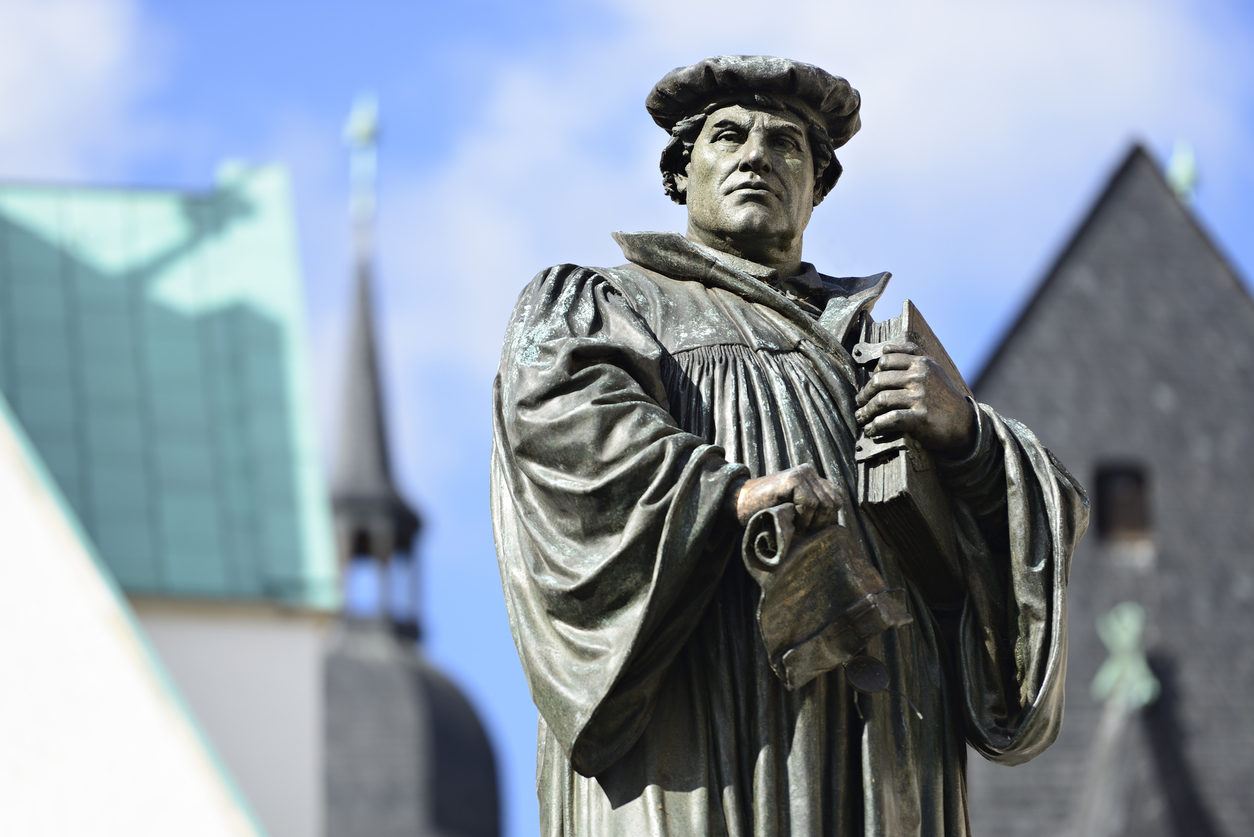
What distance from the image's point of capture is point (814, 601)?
6.57 metres


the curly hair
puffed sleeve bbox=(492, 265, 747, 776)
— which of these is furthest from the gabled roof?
puffed sleeve bbox=(492, 265, 747, 776)

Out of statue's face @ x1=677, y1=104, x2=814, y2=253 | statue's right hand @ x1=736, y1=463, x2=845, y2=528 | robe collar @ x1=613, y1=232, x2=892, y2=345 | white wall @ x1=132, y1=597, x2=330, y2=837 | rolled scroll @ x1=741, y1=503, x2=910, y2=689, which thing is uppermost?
white wall @ x1=132, y1=597, x2=330, y2=837

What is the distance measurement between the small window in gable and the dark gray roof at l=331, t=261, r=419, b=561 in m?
46.4

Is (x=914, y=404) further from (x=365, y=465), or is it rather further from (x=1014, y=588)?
(x=365, y=465)

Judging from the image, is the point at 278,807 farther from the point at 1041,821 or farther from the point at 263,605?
the point at 1041,821

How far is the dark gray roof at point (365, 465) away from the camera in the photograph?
290 feet

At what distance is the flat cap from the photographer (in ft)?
A: 23.8

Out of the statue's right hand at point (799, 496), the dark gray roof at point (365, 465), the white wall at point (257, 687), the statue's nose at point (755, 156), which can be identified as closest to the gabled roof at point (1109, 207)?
the white wall at point (257, 687)

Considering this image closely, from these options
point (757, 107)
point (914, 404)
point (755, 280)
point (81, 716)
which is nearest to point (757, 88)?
point (757, 107)

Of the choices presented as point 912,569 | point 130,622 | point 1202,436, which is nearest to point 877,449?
point 912,569

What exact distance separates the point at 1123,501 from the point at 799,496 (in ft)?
123

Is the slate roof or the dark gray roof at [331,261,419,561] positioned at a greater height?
the dark gray roof at [331,261,419,561]

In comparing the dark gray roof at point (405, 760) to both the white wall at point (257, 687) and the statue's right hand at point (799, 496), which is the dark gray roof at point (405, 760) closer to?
the white wall at point (257, 687)

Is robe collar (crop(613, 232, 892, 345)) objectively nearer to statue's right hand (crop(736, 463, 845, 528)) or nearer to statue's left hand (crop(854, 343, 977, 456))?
statue's left hand (crop(854, 343, 977, 456))
